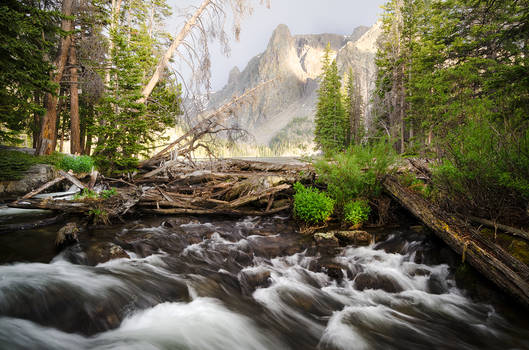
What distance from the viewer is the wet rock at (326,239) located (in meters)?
5.83

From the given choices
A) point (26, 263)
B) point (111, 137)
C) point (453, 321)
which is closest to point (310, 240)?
point (453, 321)

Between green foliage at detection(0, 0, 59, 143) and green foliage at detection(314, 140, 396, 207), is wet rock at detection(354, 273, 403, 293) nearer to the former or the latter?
green foliage at detection(314, 140, 396, 207)

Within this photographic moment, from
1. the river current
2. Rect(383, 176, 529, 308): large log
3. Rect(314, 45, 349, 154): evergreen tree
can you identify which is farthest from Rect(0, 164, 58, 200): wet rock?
Rect(314, 45, 349, 154): evergreen tree

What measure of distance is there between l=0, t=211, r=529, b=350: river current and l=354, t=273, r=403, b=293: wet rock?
0.06 feet

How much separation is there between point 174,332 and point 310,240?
3.95 m

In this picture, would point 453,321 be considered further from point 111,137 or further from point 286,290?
point 111,137

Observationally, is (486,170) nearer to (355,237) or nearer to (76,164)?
(355,237)

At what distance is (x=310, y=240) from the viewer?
6113mm

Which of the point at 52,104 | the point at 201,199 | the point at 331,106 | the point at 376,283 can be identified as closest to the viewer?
the point at 376,283

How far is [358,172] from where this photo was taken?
22.2ft

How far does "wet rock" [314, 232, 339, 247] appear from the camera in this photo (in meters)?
5.83

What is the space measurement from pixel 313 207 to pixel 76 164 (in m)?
12.1

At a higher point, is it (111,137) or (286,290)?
(111,137)

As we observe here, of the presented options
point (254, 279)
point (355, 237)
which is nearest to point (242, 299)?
point (254, 279)
